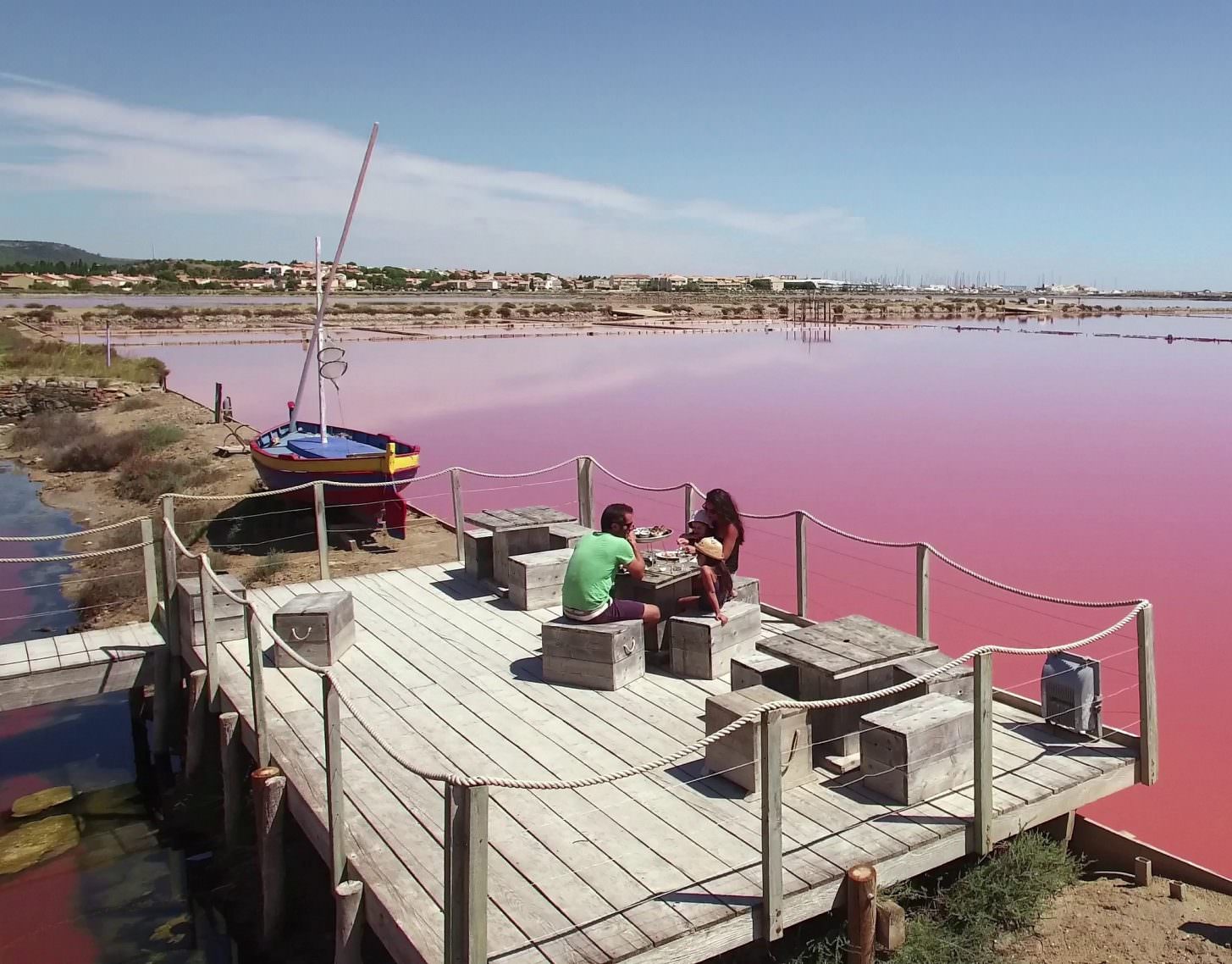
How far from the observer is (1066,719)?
6.89 m

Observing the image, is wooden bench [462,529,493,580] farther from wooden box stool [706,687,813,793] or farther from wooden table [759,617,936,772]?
wooden box stool [706,687,813,793]

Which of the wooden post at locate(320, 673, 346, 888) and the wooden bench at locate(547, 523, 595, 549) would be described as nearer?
the wooden post at locate(320, 673, 346, 888)

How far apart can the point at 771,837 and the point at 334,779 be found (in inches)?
81.4

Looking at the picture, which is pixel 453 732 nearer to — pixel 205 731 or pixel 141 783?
pixel 205 731

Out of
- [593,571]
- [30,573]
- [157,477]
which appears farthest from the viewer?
[157,477]

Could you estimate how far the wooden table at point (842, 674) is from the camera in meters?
6.39

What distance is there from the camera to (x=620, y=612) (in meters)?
7.81

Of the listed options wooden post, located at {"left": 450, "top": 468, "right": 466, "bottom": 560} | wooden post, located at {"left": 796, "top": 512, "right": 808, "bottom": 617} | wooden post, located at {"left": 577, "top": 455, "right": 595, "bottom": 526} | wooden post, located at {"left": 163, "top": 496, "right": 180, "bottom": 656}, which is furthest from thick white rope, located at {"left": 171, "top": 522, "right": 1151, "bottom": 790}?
wooden post, located at {"left": 577, "top": 455, "right": 595, "bottom": 526}

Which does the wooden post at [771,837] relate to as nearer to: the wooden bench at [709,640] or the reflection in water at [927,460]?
the wooden bench at [709,640]

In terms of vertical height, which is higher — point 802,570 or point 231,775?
point 802,570

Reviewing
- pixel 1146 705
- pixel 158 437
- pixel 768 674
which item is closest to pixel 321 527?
pixel 768 674

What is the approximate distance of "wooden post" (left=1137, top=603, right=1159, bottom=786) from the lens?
6.53 m

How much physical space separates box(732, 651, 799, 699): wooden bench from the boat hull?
779 cm

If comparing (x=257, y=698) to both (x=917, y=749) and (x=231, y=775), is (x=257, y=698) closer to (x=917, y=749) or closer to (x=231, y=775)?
(x=231, y=775)
